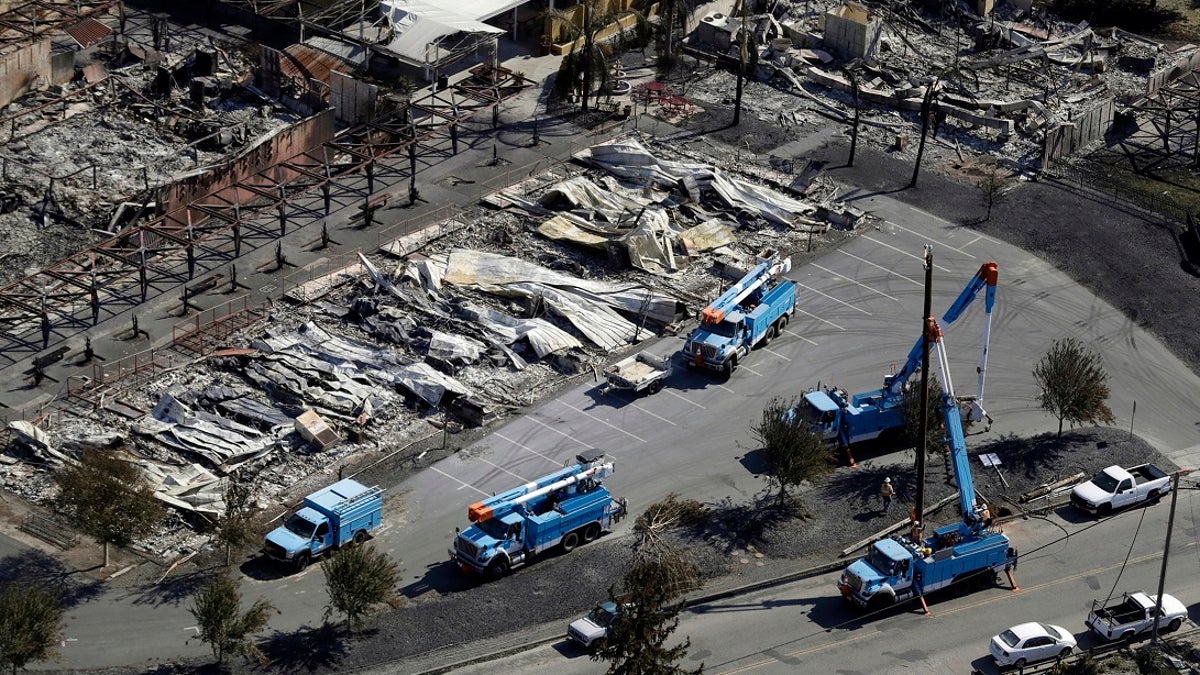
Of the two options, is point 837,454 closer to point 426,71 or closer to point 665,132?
point 665,132

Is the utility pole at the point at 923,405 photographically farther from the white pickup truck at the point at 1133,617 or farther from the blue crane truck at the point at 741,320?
the blue crane truck at the point at 741,320

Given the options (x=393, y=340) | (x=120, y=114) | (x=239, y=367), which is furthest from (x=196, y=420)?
(x=120, y=114)

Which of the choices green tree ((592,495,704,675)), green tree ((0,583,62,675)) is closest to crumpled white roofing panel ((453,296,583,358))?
green tree ((592,495,704,675))

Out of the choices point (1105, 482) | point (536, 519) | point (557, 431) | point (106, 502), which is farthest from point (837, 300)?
point (106, 502)

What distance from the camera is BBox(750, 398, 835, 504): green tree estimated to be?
64.4 m

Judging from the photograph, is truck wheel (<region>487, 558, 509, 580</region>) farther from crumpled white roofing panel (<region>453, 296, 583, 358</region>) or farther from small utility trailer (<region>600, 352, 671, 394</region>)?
crumpled white roofing panel (<region>453, 296, 583, 358</region>)

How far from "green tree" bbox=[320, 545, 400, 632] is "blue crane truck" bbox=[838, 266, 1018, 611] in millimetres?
15307

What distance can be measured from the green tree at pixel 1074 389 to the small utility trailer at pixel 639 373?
49.2ft

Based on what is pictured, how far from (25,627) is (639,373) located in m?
28.1

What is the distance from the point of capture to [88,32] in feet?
321

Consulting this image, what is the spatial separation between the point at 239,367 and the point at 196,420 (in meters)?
4.13

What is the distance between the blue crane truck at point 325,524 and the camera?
60969 millimetres

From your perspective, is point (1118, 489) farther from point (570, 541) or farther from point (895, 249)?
point (895, 249)

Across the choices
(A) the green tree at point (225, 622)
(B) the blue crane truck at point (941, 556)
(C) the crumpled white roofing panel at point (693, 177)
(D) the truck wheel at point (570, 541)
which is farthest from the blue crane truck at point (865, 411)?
(A) the green tree at point (225, 622)
